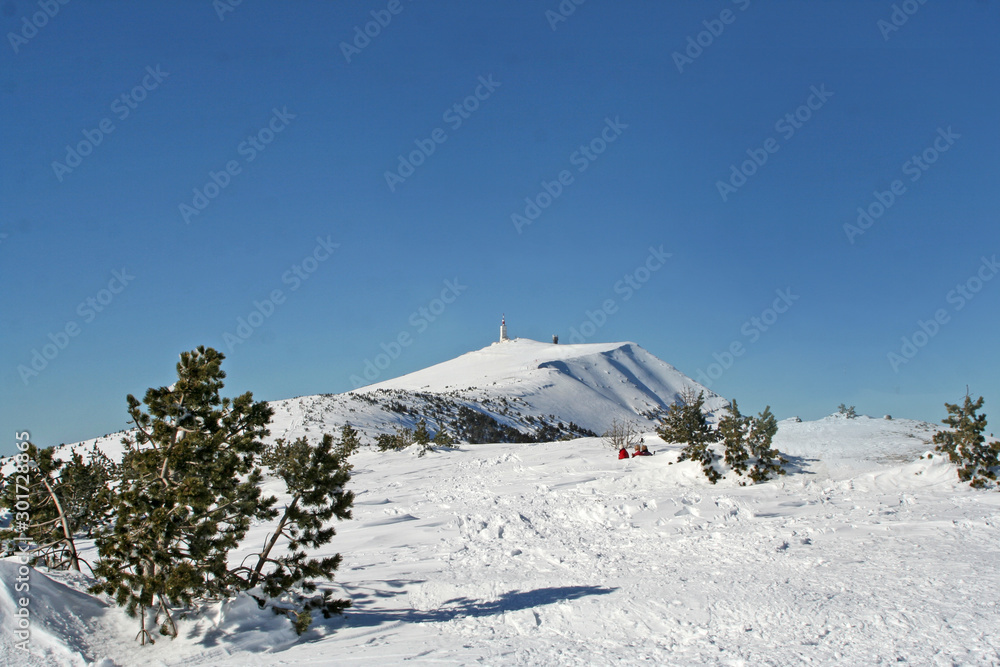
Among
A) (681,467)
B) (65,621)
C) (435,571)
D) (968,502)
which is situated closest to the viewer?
(65,621)

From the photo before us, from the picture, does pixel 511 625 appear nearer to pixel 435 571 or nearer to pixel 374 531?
pixel 435 571

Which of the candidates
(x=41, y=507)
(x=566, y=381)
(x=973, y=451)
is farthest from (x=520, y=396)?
(x=41, y=507)

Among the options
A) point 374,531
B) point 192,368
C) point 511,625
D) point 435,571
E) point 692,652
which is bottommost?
point 692,652

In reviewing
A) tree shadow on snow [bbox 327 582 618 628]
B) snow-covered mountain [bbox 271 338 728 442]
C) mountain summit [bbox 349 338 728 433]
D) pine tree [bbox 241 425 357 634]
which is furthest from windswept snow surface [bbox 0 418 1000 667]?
mountain summit [bbox 349 338 728 433]

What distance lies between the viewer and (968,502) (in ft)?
35.1

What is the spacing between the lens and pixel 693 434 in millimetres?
17422

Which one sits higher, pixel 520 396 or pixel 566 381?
pixel 566 381

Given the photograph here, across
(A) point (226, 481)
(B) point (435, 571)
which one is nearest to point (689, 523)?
(B) point (435, 571)

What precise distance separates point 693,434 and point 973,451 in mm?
6482

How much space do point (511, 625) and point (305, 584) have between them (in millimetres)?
2241

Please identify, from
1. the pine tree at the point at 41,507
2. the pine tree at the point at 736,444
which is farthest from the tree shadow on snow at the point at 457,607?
the pine tree at the point at 736,444

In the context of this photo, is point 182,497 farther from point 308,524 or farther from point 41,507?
point 41,507

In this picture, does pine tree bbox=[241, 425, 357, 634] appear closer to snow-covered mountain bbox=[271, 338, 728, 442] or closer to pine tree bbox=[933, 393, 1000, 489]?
pine tree bbox=[933, 393, 1000, 489]

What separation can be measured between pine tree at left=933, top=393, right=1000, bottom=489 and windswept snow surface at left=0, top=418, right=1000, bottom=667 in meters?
0.37
